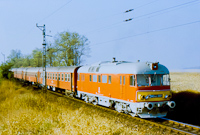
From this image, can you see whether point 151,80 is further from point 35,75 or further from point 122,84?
point 35,75

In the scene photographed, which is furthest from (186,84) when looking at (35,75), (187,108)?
(35,75)

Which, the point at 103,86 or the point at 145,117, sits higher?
the point at 103,86

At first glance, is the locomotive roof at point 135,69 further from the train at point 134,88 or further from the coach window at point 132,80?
the coach window at point 132,80

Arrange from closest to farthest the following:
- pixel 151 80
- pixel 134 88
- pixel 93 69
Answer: pixel 134 88 → pixel 151 80 → pixel 93 69

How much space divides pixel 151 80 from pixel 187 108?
16.0 ft

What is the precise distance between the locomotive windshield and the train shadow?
8.38 ft

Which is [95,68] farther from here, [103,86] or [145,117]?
[145,117]

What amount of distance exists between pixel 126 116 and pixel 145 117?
1.39 metres

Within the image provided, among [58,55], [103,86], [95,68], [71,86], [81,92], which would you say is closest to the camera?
[103,86]

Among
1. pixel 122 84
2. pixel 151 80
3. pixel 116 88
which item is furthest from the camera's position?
pixel 116 88

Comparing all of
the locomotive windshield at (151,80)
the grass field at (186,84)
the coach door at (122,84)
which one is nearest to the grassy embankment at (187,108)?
the locomotive windshield at (151,80)

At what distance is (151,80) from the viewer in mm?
11203

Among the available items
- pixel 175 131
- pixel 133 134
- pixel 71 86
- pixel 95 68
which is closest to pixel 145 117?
pixel 175 131

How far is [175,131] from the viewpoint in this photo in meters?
9.30
